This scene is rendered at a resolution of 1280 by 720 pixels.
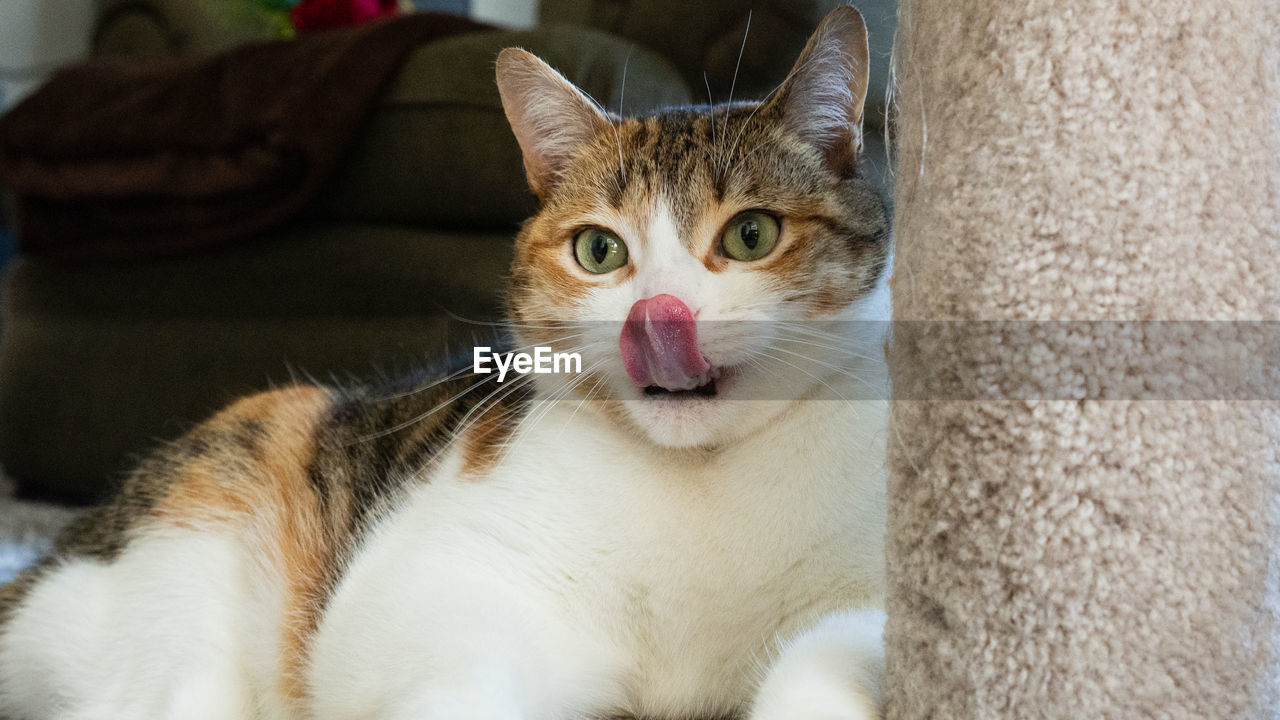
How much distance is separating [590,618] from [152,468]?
74cm

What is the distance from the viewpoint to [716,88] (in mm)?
1501

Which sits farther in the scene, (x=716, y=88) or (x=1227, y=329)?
(x=716, y=88)

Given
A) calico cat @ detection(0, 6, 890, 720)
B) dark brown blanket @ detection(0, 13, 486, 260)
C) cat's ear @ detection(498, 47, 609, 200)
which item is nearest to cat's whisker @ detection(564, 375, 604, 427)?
calico cat @ detection(0, 6, 890, 720)

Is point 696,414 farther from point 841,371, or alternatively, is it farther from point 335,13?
point 335,13

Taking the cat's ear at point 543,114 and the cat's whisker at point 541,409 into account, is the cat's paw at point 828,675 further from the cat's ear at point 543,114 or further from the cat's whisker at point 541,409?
the cat's ear at point 543,114

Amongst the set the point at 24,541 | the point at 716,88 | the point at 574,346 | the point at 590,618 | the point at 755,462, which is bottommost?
the point at 24,541

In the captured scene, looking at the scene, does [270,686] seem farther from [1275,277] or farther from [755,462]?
[1275,277]

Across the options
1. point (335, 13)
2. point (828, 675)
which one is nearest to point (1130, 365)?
point (828, 675)

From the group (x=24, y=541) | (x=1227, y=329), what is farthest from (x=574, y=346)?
(x=24, y=541)

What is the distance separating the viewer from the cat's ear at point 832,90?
85cm

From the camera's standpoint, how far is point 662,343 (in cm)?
75

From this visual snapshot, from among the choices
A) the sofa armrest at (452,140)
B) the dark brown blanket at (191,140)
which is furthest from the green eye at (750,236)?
the dark brown blanket at (191,140)

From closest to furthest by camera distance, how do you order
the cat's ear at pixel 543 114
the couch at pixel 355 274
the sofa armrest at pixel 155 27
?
the cat's ear at pixel 543 114 < the couch at pixel 355 274 < the sofa armrest at pixel 155 27

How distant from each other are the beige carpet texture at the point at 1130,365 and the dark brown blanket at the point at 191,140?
147 centimetres
